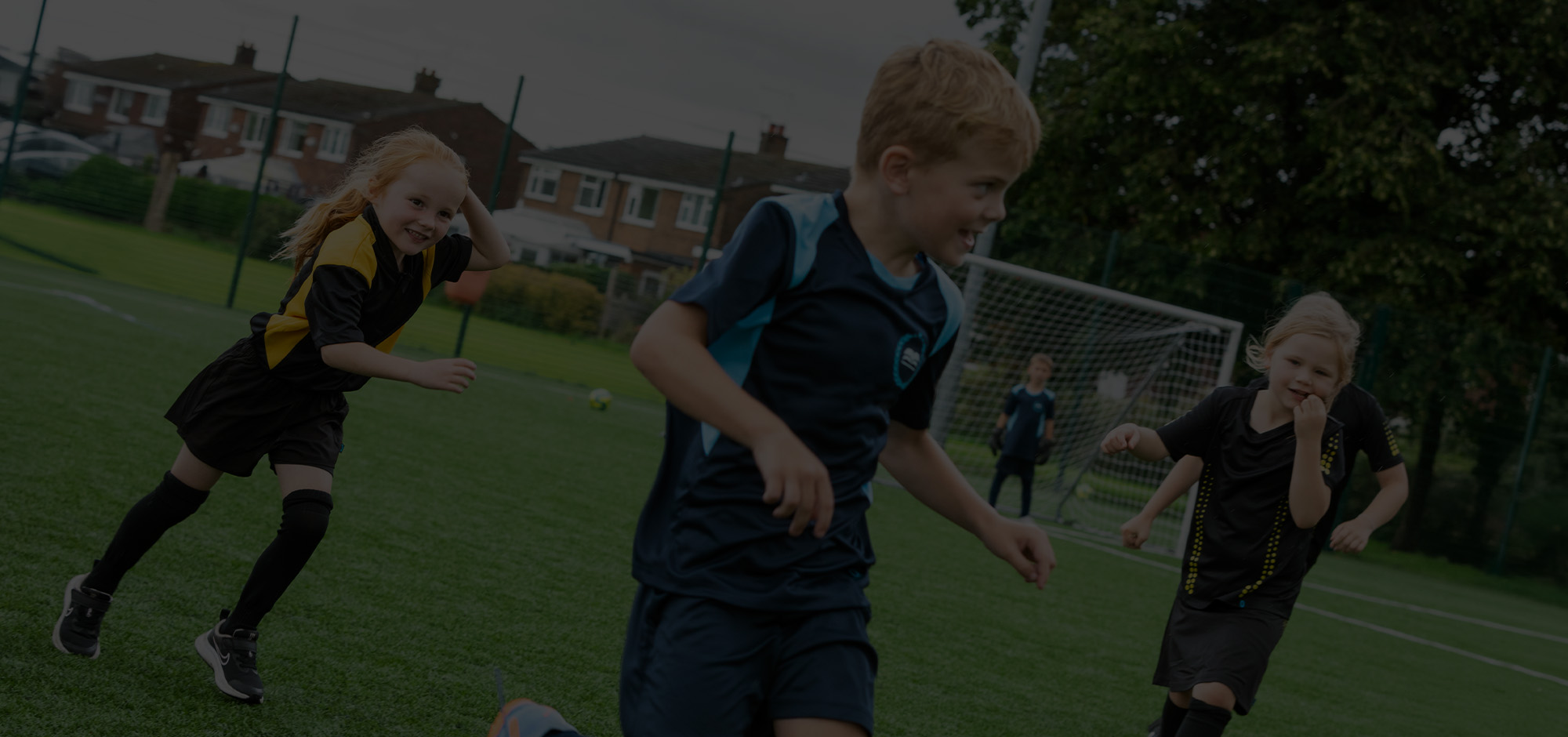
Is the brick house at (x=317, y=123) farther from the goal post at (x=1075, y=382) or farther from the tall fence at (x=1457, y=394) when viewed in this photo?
the tall fence at (x=1457, y=394)

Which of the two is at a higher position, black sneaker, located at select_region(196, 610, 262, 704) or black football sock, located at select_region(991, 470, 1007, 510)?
black football sock, located at select_region(991, 470, 1007, 510)

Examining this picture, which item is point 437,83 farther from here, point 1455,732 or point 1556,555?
point 1556,555

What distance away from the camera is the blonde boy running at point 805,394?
71.9 inches

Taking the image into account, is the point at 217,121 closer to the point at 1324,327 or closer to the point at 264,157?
the point at 264,157

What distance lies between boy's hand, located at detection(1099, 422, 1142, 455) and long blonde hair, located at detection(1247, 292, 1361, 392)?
57cm

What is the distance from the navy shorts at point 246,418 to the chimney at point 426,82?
37.8ft

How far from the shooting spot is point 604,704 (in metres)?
3.42

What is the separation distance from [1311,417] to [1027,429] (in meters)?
7.42

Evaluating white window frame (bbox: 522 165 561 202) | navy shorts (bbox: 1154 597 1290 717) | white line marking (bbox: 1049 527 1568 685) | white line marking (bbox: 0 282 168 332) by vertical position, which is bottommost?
white line marking (bbox: 0 282 168 332)

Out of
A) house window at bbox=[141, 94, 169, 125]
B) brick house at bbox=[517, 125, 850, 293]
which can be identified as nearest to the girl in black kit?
house window at bbox=[141, 94, 169, 125]

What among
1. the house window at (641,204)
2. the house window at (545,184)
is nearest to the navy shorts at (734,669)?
the house window at (545,184)

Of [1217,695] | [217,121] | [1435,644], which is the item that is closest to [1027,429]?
[1435,644]

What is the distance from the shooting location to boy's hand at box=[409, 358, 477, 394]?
8.63ft

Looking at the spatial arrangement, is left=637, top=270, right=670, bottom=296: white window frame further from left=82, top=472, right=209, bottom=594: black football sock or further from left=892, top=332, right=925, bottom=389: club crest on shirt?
left=892, top=332, right=925, bottom=389: club crest on shirt
